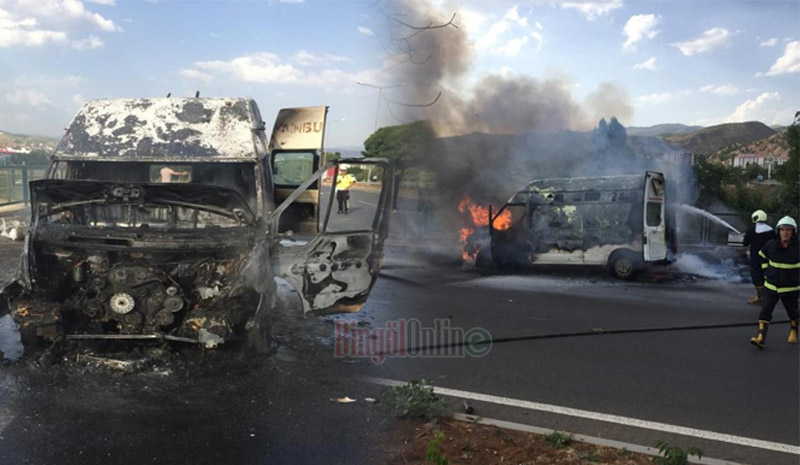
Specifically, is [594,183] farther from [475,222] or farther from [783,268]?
[783,268]

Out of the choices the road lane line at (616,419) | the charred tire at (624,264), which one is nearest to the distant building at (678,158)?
the charred tire at (624,264)

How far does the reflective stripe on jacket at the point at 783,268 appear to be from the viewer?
6609 millimetres

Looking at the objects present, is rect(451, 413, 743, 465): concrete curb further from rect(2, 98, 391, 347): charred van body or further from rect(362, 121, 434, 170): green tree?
rect(362, 121, 434, 170): green tree

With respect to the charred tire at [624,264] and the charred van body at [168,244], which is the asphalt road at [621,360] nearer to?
the charred tire at [624,264]

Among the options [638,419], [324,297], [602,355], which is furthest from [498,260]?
[638,419]

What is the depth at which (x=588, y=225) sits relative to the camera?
11.3 metres

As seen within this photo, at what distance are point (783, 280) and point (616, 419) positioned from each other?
3576mm

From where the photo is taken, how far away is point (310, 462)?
141 inches

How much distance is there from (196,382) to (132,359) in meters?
0.68

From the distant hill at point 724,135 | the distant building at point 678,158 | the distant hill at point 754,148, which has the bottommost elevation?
the distant building at point 678,158

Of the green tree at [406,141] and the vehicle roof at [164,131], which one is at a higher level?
the green tree at [406,141]

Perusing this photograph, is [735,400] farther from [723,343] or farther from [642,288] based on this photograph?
[642,288]

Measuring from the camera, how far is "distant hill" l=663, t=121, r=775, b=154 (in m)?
43.8

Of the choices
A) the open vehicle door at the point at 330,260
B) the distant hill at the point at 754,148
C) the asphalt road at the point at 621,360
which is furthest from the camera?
the distant hill at the point at 754,148
